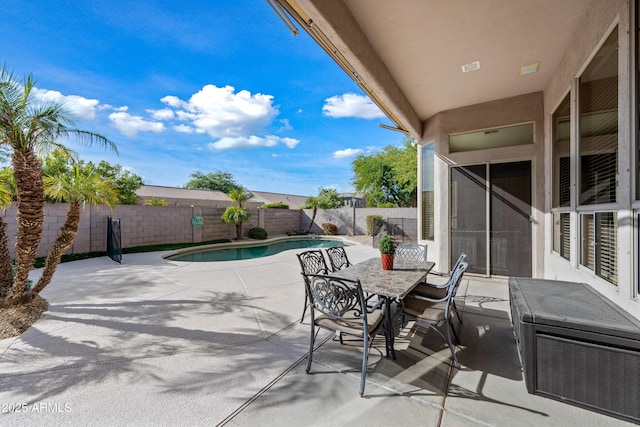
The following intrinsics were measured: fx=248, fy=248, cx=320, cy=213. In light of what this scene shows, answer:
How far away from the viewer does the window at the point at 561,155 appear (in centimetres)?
333

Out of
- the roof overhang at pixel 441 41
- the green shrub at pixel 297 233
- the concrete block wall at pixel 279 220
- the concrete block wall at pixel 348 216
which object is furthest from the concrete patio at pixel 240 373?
the green shrub at pixel 297 233

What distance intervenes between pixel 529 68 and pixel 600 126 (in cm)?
203

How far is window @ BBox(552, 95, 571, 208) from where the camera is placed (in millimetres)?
3332

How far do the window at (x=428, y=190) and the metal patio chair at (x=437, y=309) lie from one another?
3.50 metres

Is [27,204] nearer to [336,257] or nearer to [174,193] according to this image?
[336,257]

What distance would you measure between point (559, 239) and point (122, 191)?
1639 centimetres

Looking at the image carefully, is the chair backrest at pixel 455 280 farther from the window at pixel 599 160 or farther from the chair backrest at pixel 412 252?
the chair backrest at pixel 412 252

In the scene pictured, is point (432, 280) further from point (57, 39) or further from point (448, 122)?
point (57, 39)

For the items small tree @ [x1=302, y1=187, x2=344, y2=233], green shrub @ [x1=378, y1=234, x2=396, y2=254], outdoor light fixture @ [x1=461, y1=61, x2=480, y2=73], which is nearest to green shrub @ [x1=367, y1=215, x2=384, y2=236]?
small tree @ [x1=302, y1=187, x2=344, y2=233]

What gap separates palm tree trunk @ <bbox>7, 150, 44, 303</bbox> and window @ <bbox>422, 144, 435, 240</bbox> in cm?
660

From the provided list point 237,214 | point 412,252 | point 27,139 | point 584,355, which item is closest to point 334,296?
point 584,355

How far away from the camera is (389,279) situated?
261 cm

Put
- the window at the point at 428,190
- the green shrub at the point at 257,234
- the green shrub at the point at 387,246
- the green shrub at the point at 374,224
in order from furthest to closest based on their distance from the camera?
the green shrub at the point at 374,224, the green shrub at the point at 257,234, the window at the point at 428,190, the green shrub at the point at 387,246

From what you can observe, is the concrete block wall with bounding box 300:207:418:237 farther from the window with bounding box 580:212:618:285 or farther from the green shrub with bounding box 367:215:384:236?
the window with bounding box 580:212:618:285
